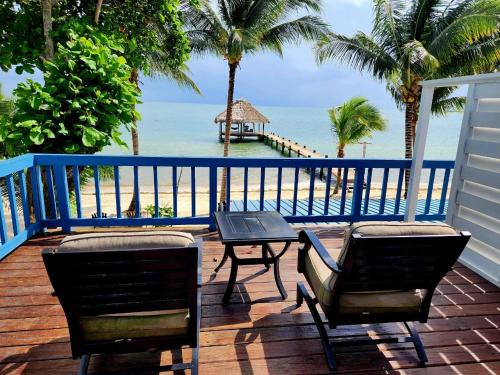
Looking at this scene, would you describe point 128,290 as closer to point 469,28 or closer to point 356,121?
point 469,28

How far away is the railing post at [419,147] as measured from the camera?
3.63 meters

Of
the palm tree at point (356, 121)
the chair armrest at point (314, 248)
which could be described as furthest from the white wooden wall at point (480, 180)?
the palm tree at point (356, 121)

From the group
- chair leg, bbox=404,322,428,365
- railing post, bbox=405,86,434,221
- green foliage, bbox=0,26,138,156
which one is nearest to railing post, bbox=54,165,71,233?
green foliage, bbox=0,26,138,156

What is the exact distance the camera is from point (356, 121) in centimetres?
1485

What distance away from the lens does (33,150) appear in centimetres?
376

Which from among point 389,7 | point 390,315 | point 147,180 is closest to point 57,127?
point 390,315

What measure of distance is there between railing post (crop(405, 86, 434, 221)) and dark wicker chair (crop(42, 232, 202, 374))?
127 inches

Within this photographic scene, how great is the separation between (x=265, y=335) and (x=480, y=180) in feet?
8.28

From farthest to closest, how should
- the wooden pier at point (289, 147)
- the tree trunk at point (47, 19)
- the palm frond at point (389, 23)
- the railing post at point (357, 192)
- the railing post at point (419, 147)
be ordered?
the wooden pier at point (289, 147) → the palm frond at point (389, 23) → the tree trunk at point (47, 19) → the railing post at point (357, 192) → the railing post at point (419, 147)

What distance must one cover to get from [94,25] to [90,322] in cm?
512

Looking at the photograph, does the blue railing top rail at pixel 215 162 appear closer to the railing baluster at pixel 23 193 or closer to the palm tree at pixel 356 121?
the railing baluster at pixel 23 193

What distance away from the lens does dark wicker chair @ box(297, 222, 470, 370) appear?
1.67 meters

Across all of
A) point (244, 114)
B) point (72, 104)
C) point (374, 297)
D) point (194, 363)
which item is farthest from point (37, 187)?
point (244, 114)

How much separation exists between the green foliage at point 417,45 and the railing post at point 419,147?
23.0ft
